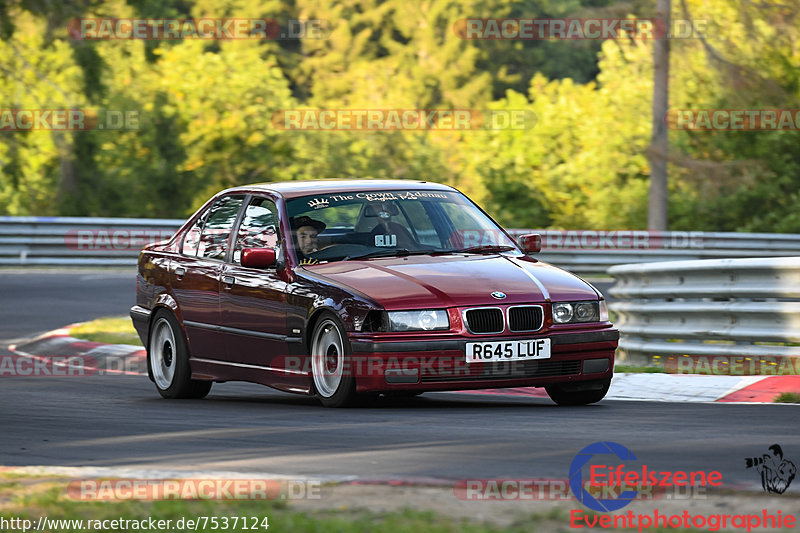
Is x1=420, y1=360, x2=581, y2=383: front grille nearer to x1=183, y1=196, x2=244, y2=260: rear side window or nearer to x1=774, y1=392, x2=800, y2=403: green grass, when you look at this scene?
x1=774, y1=392, x2=800, y2=403: green grass

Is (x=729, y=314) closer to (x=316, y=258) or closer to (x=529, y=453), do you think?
(x=316, y=258)

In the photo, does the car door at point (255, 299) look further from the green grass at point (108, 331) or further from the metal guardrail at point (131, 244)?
the metal guardrail at point (131, 244)

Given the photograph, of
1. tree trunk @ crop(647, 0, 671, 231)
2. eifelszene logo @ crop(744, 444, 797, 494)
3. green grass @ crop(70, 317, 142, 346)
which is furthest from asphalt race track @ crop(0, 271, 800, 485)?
tree trunk @ crop(647, 0, 671, 231)

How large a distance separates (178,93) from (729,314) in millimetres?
29951

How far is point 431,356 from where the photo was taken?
9219 mm

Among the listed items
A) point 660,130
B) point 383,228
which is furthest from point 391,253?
point 660,130

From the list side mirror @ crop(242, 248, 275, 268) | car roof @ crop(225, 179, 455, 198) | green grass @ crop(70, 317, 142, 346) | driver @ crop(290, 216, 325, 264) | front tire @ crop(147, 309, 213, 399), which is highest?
car roof @ crop(225, 179, 455, 198)

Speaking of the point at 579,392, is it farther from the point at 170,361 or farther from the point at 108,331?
the point at 108,331

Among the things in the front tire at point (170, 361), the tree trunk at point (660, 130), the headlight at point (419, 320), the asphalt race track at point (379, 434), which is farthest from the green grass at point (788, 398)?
the tree trunk at point (660, 130)

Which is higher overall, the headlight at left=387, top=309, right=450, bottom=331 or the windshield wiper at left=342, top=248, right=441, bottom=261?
the windshield wiper at left=342, top=248, right=441, bottom=261

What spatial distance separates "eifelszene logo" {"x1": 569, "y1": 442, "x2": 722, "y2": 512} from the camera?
5711 millimetres

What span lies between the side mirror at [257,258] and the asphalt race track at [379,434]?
100 cm

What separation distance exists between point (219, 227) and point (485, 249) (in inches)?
86.6

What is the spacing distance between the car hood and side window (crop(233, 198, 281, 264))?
0.64m
